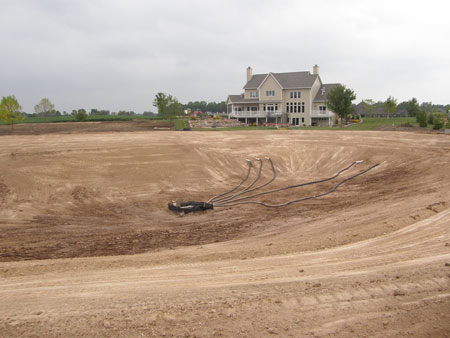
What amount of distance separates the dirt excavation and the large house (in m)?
30.0

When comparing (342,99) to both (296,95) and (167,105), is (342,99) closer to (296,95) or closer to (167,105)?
(296,95)

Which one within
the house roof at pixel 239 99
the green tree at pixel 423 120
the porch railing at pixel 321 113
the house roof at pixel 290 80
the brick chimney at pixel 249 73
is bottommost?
the green tree at pixel 423 120

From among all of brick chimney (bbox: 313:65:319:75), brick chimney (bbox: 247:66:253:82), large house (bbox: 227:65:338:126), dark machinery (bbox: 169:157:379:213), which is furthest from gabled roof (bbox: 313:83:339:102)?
dark machinery (bbox: 169:157:379:213)

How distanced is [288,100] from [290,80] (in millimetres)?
3298

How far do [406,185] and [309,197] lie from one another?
14.7ft

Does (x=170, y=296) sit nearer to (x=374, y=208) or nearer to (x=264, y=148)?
(x=374, y=208)

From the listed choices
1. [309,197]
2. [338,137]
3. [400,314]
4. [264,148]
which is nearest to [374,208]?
[309,197]

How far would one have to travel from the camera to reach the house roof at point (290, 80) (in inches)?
2047

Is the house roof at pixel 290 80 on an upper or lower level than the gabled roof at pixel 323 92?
upper

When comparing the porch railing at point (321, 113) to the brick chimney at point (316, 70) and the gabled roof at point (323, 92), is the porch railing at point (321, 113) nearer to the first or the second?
the gabled roof at point (323, 92)

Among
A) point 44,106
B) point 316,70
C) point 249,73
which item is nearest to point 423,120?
point 316,70

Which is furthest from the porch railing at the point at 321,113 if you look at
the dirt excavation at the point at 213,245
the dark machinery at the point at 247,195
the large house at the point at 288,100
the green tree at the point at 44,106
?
the green tree at the point at 44,106

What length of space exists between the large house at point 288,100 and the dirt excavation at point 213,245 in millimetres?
29992

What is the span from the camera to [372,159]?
69.8 ft
